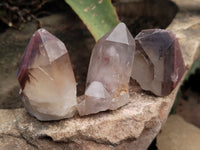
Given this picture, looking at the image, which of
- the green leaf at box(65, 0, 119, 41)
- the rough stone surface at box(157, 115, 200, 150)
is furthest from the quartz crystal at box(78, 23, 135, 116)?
the rough stone surface at box(157, 115, 200, 150)

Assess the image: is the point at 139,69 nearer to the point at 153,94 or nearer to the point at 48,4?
the point at 153,94

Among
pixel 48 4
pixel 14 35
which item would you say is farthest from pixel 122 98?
pixel 48 4

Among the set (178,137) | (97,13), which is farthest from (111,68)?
(178,137)

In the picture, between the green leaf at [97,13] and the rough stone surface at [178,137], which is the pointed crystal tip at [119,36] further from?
the rough stone surface at [178,137]

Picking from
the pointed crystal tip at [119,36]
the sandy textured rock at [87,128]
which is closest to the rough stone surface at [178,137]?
the sandy textured rock at [87,128]

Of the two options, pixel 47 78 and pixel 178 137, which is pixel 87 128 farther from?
pixel 178 137

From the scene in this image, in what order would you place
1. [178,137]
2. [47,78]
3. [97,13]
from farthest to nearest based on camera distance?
[178,137]
[97,13]
[47,78]

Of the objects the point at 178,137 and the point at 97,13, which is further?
the point at 178,137
